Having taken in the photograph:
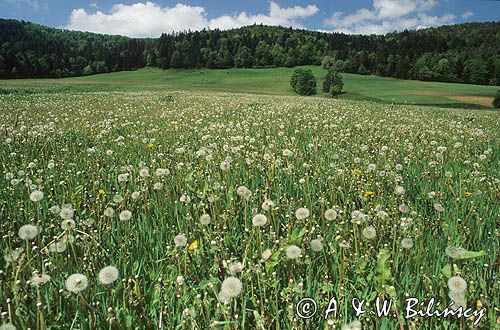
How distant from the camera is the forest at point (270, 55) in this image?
354 ft

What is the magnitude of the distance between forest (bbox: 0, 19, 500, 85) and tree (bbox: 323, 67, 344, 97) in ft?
143

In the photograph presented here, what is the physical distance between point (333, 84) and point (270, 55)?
76.1m

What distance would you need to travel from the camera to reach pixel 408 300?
6.22 feet

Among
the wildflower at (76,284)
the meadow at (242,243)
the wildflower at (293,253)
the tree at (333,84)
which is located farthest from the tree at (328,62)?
the wildflower at (76,284)

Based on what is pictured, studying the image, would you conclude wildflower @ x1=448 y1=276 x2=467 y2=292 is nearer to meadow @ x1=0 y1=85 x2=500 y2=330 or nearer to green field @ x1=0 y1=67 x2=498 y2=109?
meadow @ x1=0 y1=85 x2=500 y2=330

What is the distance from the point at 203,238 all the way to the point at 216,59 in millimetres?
142568

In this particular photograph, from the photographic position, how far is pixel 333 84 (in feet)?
250

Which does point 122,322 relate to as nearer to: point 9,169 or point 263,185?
point 263,185

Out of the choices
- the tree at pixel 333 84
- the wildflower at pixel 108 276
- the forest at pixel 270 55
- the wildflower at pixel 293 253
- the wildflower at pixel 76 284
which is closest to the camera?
the wildflower at pixel 76 284

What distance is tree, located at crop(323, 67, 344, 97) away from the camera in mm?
73713

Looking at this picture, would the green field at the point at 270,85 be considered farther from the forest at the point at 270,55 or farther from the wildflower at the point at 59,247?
the wildflower at the point at 59,247

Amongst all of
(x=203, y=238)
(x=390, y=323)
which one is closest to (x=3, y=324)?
(x=203, y=238)

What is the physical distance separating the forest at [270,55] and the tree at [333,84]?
143ft

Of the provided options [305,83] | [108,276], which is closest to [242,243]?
[108,276]
